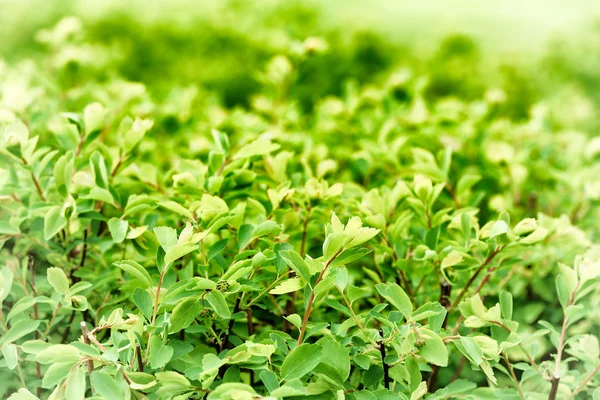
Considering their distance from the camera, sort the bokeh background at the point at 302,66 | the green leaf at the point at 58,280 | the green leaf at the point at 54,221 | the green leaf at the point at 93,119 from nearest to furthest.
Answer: the green leaf at the point at 58,280 → the green leaf at the point at 54,221 → the green leaf at the point at 93,119 → the bokeh background at the point at 302,66

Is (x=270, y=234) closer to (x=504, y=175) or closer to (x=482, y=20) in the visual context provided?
(x=504, y=175)

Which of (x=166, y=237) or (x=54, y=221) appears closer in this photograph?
(x=166, y=237)

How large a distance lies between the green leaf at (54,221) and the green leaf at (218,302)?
449mm

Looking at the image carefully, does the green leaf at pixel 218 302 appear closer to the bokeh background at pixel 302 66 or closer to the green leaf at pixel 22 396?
the green leaf at pixel 22 396

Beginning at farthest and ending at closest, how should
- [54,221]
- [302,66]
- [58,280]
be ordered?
1. [302,66]
2. [54,221]
3. [58,280]

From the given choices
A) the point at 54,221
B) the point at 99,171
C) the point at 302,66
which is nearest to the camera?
the point at 54,221

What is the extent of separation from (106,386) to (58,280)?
0.98 feet

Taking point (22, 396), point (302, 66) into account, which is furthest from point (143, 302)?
point (302, 66)

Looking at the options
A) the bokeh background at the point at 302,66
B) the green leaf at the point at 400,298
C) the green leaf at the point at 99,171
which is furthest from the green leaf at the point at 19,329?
the bokeh background at the point at 302,66

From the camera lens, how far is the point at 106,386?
106cm

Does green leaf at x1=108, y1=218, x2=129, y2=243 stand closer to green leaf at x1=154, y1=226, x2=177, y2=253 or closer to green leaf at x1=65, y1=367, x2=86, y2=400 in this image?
green leaf at x1=154, y1=226, x2=177, y2=253

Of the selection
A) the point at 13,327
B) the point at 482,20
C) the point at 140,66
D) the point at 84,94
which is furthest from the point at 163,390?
the point at 482,20

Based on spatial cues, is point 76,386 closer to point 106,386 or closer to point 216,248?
point 106,386

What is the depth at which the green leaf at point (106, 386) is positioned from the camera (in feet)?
3.45
